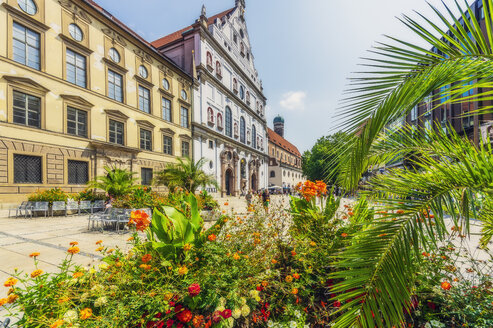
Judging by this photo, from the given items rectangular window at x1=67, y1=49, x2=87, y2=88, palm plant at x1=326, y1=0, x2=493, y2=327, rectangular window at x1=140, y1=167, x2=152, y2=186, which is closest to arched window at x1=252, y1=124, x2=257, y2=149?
rectangular window at x1=140, y1=167, x2=152, y2=186

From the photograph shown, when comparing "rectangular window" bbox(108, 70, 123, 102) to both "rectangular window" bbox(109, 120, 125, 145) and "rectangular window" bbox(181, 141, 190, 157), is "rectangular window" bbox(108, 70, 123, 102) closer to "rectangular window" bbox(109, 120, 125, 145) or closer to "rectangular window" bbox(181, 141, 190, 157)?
"rectangular window" bbox(109, 120, 125, 145)

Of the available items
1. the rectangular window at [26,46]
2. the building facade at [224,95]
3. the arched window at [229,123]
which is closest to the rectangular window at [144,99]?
the building facade at [224,95]

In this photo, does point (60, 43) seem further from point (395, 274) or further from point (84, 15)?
point (395, 274)

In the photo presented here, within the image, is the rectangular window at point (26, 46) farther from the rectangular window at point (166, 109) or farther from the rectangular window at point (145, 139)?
the rectangular window at point (166, 109)

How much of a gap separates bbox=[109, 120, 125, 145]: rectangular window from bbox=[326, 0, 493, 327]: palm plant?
1722cm

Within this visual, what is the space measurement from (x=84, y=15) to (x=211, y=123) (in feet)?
46.0

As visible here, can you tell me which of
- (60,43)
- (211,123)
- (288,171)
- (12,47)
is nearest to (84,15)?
(60,43)

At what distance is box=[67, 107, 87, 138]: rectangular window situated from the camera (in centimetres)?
1353

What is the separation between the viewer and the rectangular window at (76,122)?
13531 millimetres

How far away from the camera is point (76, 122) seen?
547 inches

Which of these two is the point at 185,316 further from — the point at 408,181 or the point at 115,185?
the point at 115,185

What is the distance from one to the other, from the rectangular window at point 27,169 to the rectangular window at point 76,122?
93.5 inches

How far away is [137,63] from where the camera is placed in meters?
18.2

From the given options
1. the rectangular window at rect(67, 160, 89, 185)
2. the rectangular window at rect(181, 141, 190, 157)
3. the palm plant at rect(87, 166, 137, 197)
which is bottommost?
the palm plant at rect(87, 166, 137, 197)
